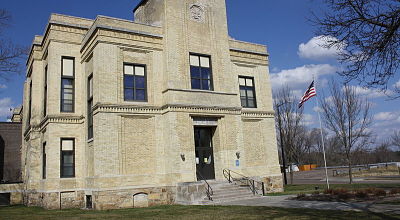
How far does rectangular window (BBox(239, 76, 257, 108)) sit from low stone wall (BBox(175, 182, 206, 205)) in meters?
8.67

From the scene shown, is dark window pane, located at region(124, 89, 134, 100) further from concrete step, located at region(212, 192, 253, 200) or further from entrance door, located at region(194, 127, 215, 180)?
concrete step, located at region(212, 192, 253, 200)

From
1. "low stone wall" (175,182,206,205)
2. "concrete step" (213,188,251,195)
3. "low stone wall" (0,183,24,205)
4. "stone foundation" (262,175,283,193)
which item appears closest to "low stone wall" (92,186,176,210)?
"low stone wall" (175,182,206,205)

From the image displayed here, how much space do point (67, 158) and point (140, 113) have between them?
5987 millimetres

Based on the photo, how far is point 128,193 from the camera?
20.2 m

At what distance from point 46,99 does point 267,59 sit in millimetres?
17202

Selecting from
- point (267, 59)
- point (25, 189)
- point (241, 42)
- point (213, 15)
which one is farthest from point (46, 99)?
point (267, 59)

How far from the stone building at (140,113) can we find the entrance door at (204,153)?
67mm

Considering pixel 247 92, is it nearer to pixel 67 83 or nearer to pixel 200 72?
pixel 200 72

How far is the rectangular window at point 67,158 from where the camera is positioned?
2267 centimetres

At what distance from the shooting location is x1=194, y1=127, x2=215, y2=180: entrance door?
→ 22.7 metres

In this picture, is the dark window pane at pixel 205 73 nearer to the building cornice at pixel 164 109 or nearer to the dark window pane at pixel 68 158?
the building cornice at pixel 164 109

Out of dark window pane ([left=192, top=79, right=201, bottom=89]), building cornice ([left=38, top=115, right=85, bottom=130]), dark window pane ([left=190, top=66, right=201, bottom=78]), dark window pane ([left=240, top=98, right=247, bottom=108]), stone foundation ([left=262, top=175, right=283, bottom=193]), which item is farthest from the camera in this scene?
dark window pane ([left=240, top=98, right=247, bottom=108])

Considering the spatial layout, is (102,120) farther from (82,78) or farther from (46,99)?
(46,99)

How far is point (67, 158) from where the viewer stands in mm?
22938
